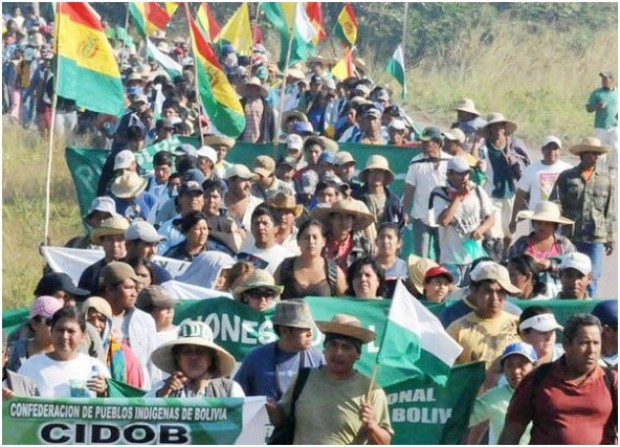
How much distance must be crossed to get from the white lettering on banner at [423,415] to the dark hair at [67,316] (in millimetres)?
1590

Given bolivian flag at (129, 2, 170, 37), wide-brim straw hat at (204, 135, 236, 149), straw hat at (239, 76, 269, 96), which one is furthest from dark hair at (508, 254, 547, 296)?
bolivian flag at (129, 2, 170, 37)

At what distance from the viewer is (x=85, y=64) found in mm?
17625

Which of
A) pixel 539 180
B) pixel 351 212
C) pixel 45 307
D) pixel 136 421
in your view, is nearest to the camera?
pixel 136 421

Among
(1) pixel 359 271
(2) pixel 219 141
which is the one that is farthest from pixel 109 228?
(2) pixel 219 141

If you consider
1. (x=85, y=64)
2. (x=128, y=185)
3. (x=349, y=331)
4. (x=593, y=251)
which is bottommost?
(x=593, y=251)

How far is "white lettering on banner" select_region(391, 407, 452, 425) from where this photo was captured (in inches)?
443

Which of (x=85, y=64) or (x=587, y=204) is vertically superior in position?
(x=85, y=64)

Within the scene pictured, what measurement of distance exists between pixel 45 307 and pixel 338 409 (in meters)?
2.12

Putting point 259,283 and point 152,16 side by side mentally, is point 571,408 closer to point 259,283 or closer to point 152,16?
point 259,283

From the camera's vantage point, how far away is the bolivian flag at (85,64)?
1756 cm

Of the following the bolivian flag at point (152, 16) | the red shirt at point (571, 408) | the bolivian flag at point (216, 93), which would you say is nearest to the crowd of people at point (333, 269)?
the red shirt at point (571, 408)

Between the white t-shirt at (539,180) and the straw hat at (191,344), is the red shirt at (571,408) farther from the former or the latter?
the white t-shirt at (539,180)

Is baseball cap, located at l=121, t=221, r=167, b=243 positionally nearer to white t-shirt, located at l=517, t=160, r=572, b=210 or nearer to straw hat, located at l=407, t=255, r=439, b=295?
straw hat, located at l=407, t=255, r=439, b=295

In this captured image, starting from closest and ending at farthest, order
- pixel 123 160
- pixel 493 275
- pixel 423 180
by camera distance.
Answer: pixel 493 275 → pixel 423 180 → pixel 123 160
